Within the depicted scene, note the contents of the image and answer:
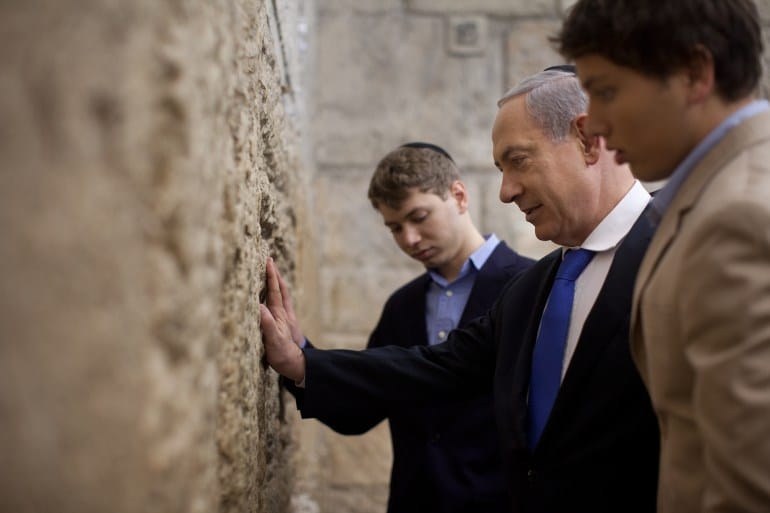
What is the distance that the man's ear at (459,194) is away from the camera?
8.50ft

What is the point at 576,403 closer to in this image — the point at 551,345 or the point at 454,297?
the point at 551,345

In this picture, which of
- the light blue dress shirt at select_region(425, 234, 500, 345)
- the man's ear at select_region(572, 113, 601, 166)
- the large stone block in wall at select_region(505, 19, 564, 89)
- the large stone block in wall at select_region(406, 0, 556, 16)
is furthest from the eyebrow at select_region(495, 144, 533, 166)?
the large stone block in wall at select_region(406, 0, 556, 16)

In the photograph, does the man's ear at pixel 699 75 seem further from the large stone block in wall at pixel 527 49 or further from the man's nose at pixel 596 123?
the large stone block in wall at pixel 527 49

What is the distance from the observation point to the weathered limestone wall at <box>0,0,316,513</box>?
0.64 metres

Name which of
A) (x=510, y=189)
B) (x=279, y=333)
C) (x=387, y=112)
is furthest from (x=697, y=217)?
(x=387, y=112)

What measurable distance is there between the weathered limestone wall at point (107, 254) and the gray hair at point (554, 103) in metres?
0.99

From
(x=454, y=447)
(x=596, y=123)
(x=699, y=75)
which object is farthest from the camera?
(x=454, y=447)

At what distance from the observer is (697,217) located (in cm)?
98

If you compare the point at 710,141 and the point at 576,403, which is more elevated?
the point at 710,141

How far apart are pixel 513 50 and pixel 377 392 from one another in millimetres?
2844

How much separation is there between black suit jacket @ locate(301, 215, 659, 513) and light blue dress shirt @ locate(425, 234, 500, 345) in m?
0.60

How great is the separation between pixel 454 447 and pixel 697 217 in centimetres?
144

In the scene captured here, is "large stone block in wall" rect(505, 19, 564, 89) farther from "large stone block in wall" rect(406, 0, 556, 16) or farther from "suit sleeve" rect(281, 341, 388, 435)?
"suit sleeve" rect(281, 341, 388, 435)

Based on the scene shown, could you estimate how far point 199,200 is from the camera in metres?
0.87
